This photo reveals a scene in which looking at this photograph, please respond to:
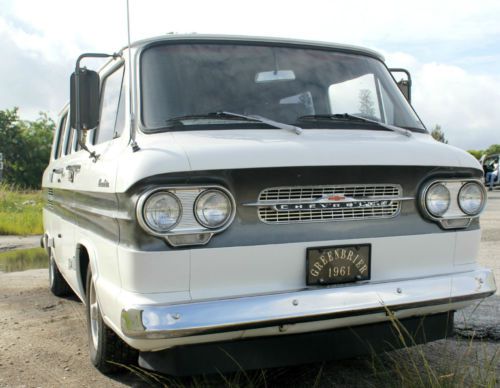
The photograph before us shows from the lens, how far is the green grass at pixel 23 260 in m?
8.67

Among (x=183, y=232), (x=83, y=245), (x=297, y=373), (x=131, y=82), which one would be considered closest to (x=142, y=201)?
(x=183, y=232)

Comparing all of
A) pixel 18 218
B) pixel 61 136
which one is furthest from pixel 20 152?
pixel 61 136

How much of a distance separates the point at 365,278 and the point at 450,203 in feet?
2.26

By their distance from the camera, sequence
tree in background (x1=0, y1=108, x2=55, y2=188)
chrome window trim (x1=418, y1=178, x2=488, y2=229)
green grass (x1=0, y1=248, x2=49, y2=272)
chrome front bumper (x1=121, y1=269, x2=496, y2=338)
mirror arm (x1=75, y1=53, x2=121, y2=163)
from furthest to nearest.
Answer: tree in background (x1=0, y1=108, x2=55, y2=188) < green grass (x1=0, y1=248, x2=49, y2=272) < mirror arm (x1=75, y1=53, x2=121, y2=163) < chrome window trim (x1=418, y1=178, x2=488, y2=229) < chrome front bumper (x1=121, y1=269, x2=496, y2=338)

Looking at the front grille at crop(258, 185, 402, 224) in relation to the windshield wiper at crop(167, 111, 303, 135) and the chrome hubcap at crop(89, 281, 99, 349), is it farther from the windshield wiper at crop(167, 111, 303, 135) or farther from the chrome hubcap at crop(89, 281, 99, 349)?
the chrome hubcap at crop(89, 281, 99, 349)

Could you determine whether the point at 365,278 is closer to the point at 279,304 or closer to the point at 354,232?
the point at 354,232

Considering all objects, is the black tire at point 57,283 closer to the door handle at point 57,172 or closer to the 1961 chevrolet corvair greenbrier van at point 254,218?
the door handle at point 57,172

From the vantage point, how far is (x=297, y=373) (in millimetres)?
3736

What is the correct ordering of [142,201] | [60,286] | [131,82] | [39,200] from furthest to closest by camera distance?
[39,200] < [60,286] < [131,82] < [142,201]

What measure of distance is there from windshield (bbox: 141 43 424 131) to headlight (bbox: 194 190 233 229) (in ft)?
2.08

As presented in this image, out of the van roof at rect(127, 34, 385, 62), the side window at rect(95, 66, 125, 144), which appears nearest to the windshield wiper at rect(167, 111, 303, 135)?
the side window at rect(95, 66, 125, 144)

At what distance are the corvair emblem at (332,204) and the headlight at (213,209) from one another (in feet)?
0.82

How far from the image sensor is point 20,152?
5328 cm

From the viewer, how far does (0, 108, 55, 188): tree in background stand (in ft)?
173
